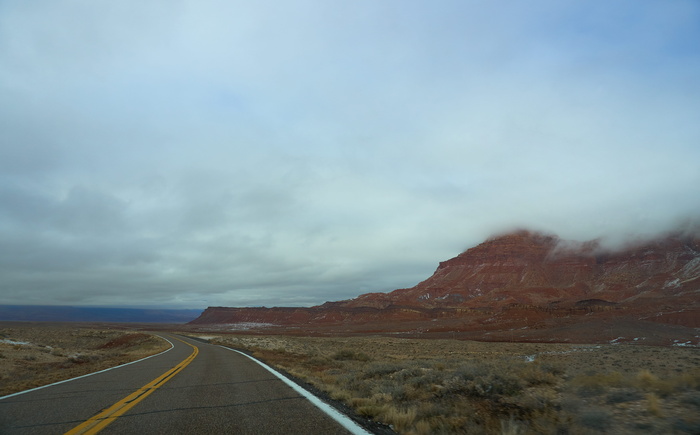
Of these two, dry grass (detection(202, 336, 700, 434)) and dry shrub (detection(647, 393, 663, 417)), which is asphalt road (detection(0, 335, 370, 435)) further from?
dry shrub (detection(647, 393, 663, 417))

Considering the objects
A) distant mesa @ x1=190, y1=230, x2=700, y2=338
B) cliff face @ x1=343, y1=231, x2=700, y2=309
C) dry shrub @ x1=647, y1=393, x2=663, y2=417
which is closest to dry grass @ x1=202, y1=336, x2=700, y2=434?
dry shrub @ x1=647, y1=393, x2=663, y2=417

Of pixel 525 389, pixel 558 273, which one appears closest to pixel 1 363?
pixel 525 389

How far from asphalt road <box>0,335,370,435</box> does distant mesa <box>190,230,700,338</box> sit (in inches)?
3352

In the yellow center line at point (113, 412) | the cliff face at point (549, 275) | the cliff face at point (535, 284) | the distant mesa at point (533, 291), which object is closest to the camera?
the yellow center line at point (113, 412)

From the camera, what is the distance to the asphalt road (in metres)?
6.05

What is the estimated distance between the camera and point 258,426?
609cm

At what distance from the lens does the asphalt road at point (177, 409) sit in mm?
6051

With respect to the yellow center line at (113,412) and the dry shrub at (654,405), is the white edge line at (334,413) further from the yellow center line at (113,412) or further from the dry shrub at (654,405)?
the dry shrub at (654,405)

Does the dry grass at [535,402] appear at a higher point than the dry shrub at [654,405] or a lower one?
lower

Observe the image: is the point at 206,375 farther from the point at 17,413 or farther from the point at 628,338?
the point at 628,338

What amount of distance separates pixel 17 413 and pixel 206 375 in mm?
6124

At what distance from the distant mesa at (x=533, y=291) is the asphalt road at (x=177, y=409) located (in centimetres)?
8515

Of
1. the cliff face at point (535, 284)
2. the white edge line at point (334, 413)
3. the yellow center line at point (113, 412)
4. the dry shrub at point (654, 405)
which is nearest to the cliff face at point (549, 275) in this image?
the cliff face at point (535, 284)

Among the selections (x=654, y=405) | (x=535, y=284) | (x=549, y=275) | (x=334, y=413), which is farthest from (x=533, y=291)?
(x=334, y=413)
